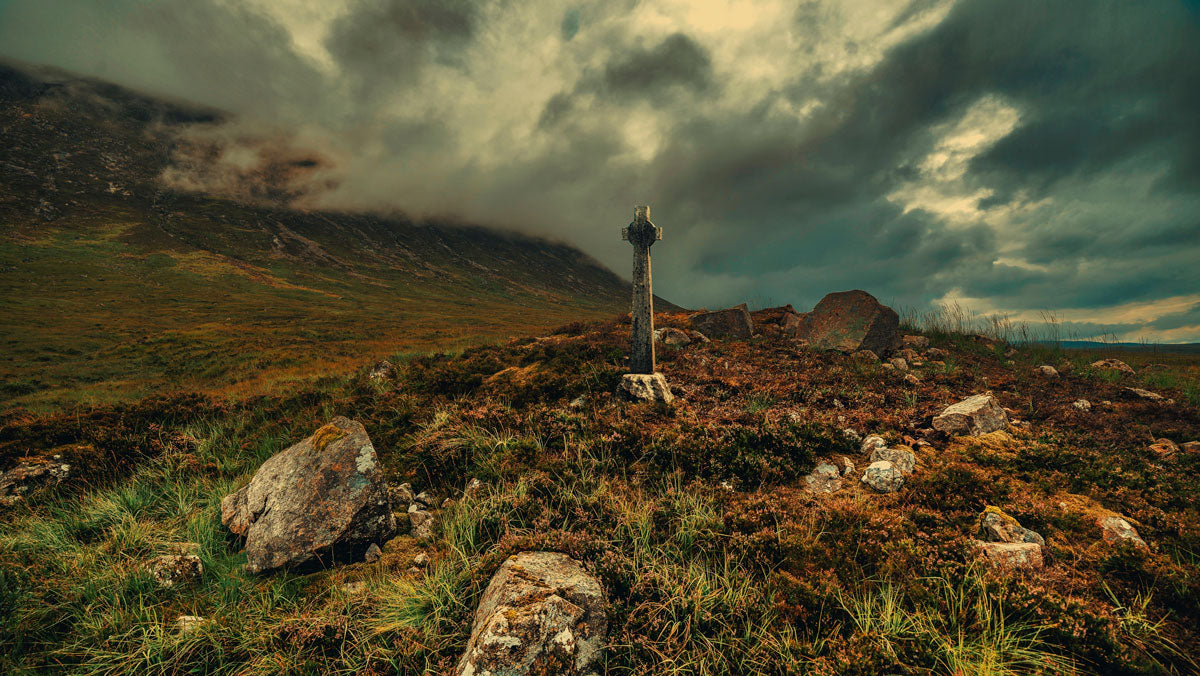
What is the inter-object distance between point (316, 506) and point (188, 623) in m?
1.36

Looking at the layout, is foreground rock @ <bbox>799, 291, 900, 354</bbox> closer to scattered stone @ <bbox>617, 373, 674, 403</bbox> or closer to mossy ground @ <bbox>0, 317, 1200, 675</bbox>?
mossy ground @ <bbox>0, 317, 1200, 675</bbox>

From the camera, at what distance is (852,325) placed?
49.7ft

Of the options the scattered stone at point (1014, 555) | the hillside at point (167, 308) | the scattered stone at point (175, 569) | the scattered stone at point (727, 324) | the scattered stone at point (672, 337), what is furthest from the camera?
the hillside at point (167, 308)

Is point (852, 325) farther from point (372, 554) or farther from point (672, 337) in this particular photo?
point (372, 554)

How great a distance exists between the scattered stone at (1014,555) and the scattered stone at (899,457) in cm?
178

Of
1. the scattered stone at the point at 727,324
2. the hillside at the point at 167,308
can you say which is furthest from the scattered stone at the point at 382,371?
the scattered stone at the point at 727,324

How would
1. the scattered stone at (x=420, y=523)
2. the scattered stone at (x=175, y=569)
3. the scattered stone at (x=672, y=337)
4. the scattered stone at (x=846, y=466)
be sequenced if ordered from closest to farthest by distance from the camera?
the scattered stone at (x=175, y=569) → the scattered stone at (x=420, y=523) → the scattered stone at (x=846, y=466) → the scattered stone at (x=672, y=337)

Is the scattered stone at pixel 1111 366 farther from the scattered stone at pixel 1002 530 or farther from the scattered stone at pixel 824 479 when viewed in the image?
the scattered stone at pixel 824 479

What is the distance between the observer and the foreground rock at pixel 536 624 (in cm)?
310

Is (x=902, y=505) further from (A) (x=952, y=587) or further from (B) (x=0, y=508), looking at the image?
(B) (x=0, y=508)

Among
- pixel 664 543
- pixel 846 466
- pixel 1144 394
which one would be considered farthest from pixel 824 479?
pixel 1144 394

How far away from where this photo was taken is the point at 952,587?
3797 mm

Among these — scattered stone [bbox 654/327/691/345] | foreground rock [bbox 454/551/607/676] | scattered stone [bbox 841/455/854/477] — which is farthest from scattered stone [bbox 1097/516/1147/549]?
scattered stone [bbox 654/327/691/345]

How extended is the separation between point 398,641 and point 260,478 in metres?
3.63
